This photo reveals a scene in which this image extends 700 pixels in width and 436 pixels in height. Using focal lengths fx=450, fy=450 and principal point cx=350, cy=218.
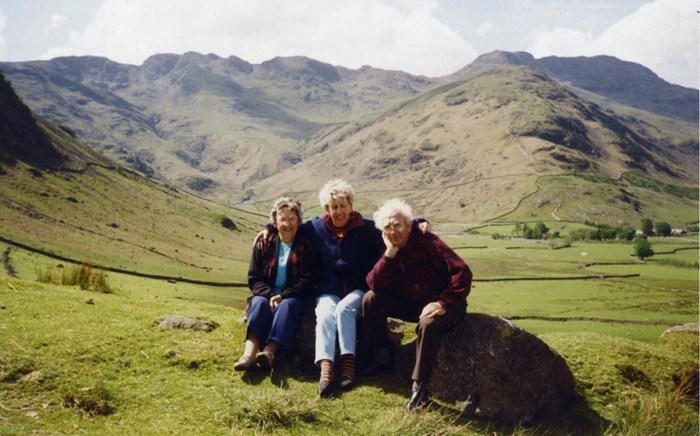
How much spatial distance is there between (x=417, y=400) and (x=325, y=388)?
5.67 feet

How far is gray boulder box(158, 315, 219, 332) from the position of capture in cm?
1079

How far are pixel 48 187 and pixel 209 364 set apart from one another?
97069mm

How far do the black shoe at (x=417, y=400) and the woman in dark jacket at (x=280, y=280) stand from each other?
274cm

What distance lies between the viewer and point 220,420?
24.1 ft

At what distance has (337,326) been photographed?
9359 mm

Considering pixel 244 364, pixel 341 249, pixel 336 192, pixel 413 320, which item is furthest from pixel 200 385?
pixel 336 192

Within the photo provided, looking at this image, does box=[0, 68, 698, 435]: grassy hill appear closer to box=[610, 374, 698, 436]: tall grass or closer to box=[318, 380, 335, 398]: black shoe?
box=[610, 374, 698, 436]: tall grass

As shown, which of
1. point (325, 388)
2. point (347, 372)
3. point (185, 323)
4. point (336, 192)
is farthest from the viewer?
point (185, 323)

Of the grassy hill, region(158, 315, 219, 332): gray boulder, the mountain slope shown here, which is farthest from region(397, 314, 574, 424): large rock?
the mountain slope

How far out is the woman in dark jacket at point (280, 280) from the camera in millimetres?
9406

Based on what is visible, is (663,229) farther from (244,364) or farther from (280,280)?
(244,364)

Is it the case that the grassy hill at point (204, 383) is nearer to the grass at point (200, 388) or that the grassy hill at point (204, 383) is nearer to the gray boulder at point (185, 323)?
the grass at point (200, 388)

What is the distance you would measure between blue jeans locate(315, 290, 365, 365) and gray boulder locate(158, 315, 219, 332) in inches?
124

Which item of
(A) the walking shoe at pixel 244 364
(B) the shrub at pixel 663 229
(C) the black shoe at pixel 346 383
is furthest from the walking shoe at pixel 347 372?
(B) the shrub at pixel 663 229
